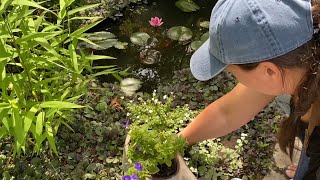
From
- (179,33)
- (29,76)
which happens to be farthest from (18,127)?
(179,33)

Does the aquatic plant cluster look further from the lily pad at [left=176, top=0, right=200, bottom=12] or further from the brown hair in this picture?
the brown hair

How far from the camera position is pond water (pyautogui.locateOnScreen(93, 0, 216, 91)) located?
3.03m

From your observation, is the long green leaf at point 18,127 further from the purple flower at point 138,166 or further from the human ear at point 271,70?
the human ear at point 271,70

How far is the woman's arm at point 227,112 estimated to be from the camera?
183 cm

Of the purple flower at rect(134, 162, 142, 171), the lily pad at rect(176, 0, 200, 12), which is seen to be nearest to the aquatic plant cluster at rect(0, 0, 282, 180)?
the purple flower at rect(134, 162, 142, 171)

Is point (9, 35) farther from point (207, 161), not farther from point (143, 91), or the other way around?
point (143, 91)

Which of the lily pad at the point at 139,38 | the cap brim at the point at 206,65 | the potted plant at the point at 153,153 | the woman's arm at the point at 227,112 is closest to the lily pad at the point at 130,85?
the lily pad at the point at 139,38

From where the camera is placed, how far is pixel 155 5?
3.47 meters

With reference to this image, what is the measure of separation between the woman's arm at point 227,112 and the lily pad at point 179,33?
4.34ft

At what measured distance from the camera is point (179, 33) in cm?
317

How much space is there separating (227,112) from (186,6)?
1.64 m

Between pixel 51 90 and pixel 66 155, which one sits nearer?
pixel 51 90

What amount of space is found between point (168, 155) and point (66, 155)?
2.27 feet

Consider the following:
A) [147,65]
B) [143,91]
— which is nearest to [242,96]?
[143,91]
